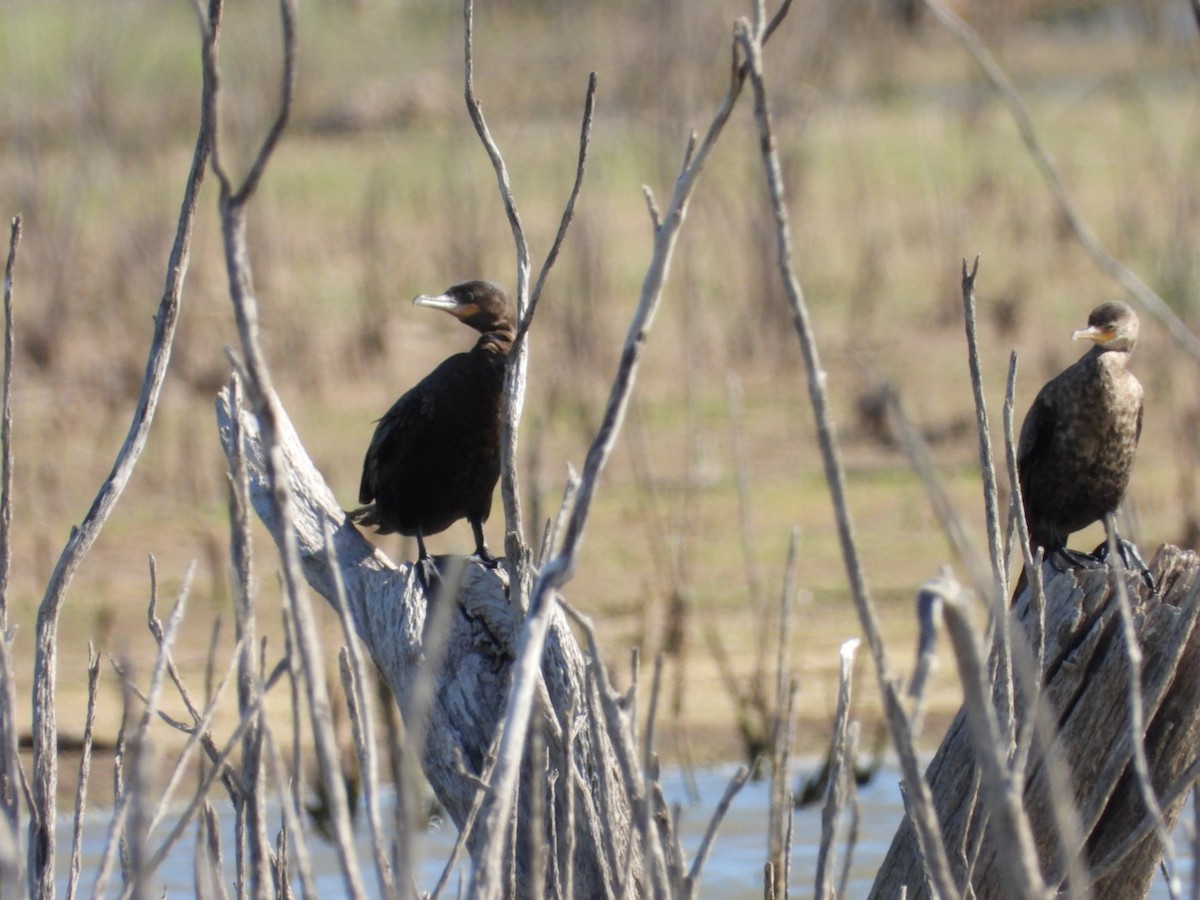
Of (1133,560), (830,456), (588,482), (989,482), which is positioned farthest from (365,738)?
(1133,560)

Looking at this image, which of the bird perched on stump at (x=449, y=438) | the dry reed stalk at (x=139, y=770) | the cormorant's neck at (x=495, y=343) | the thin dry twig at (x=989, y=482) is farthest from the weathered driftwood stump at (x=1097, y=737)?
the cormorant's neck at (x=495, y=343)

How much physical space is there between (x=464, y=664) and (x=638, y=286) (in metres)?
9.02

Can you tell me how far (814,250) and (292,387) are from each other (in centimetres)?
389

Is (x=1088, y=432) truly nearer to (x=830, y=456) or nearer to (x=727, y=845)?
(x=727, y=845)

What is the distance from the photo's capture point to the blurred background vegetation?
322 inches

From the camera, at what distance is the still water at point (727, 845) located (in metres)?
5.30

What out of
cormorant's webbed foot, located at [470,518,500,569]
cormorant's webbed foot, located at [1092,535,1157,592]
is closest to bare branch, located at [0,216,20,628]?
cormorant's webbed foot, located at [470,518,500,569]

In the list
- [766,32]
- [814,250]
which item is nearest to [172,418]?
[814,250]

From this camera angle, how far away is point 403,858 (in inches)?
72.7

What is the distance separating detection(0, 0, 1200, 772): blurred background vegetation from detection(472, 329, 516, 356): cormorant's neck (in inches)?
48.3

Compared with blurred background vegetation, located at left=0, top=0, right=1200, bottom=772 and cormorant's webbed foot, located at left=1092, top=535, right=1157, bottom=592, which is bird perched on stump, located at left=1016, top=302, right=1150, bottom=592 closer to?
cormorant's webbed foot, located at left=1092, top=535, right=1157, bottom=592

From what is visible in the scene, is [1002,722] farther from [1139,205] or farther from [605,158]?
[605,158]

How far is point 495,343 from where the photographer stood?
175 inches

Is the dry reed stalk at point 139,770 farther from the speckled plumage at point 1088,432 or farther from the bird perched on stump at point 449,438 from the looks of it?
the speckled plumage at point 1088,432
